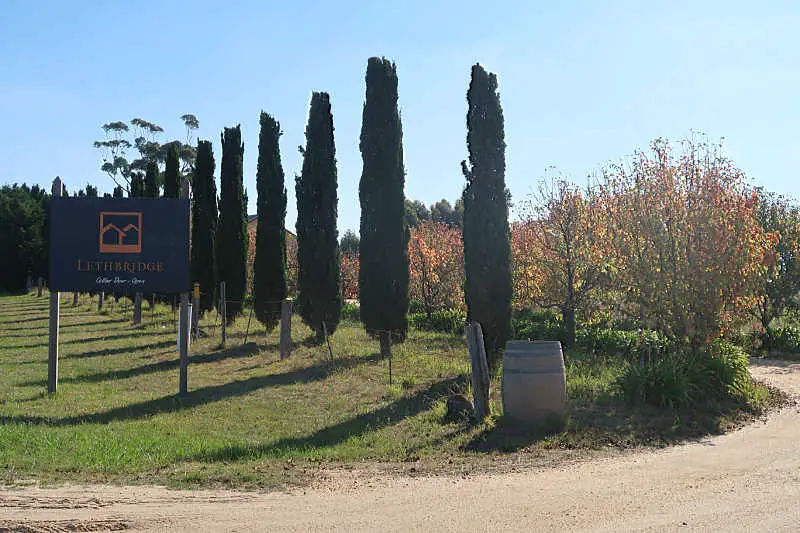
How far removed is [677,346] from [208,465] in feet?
29.5

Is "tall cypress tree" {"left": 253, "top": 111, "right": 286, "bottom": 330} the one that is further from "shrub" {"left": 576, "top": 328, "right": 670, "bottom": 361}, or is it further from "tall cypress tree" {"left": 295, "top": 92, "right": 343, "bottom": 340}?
"shrub" {"left": 576, "top": 328, "right": 670, "bottom": 361}

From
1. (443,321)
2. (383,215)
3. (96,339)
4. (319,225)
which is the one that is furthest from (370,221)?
(96,339)

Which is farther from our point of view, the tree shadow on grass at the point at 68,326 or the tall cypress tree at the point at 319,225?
the tree shadow on grass at the point at 68,326

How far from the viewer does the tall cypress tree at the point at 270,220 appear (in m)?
23.6

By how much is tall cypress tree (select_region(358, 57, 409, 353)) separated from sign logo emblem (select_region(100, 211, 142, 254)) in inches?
251

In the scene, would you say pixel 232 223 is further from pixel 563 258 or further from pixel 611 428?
pixel 611 428

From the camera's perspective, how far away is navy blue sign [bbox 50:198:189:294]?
1220cm

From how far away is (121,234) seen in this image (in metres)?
12.4

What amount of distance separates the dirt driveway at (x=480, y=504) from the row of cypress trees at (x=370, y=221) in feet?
22.7

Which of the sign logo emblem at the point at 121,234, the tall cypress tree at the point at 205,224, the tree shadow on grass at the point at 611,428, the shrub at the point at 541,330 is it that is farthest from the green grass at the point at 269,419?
the tall cypress tree at the point at 205,224

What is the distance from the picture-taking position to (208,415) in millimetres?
10641

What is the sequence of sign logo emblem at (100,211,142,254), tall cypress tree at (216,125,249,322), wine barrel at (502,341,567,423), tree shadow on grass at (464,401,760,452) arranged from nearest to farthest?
tree shadow on grass at (464,401,760,452) < wine barrel at (502,341,567,423) < sign logo emblem at (100,211,142,254) < tall cypress tree at (216,125,249,322)

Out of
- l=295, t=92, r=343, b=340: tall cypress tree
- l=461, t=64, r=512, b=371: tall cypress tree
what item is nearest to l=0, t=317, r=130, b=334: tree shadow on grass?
l=295, t=92, r=343, b=340: tall cypress tree

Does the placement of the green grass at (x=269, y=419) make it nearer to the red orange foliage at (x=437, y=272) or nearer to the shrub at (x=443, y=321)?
the shrub at (x=443, y=321)
